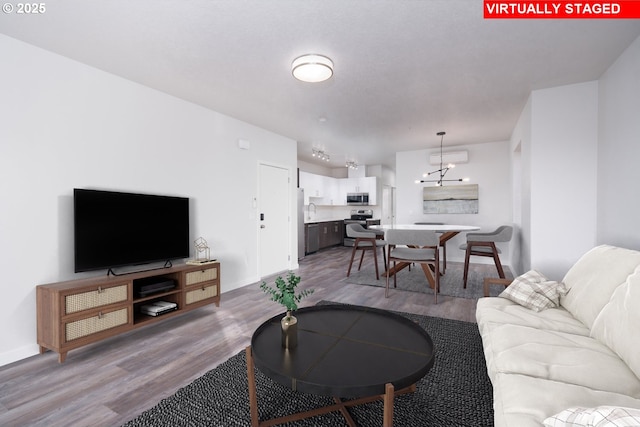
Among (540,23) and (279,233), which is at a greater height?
(540,23)

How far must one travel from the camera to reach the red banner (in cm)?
203

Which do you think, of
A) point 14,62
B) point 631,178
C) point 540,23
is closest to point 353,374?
point 540,23

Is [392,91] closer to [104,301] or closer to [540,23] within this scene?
[540,23]

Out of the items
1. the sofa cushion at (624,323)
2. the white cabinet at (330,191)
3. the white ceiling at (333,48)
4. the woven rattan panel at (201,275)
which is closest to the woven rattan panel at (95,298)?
the woven rattan panel at (201,275)

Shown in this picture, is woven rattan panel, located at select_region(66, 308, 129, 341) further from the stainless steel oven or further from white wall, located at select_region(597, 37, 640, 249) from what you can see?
the stainless steel oven

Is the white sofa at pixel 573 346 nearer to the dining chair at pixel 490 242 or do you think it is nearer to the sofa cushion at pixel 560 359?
the sofa cushion at pixel 560 359

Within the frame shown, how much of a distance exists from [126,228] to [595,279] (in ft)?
12.6

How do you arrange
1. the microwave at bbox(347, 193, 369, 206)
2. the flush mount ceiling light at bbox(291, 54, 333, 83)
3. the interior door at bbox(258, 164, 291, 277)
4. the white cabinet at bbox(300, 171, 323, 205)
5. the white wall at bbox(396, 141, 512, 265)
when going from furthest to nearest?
1. the microwave at bbox(347, 193, 369, 206)
2. the white cabinet at bbox(300, 171, 323, 205)
3. the white wall at bbox(396, 141, 512, 265)
4. the interior door at bbox(258, 164, 291, 277)
5. the flush mount ceiling light at bbox(291, 54, 333, 83)

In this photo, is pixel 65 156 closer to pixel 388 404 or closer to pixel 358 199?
pixel 388 404

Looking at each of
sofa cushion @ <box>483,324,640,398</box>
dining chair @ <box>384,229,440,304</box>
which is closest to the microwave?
dining chair @ <box>384,229,440,304</box>

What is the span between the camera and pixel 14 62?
235cm

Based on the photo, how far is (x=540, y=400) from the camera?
113 centimetres

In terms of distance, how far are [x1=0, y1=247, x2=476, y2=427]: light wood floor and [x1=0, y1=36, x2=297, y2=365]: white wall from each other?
1.63 ft

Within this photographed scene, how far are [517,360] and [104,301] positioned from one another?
2980 millimetres
